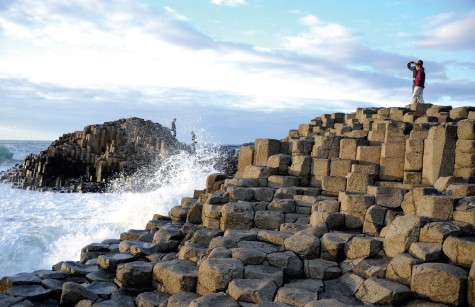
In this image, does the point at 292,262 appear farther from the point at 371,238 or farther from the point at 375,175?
the point at 375,175

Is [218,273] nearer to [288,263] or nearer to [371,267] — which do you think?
[288,263]

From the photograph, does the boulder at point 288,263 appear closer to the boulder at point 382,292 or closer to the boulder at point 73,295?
the boulder at point 382,292

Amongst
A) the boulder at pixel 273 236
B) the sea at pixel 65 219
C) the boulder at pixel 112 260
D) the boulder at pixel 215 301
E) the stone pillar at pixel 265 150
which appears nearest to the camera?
the boulder at pixel 215 301

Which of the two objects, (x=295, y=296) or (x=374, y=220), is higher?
(x=374, y=220)

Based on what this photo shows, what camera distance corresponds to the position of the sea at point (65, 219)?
12.9m

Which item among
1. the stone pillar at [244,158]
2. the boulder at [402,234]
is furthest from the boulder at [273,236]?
the stone pillar at [244,158]

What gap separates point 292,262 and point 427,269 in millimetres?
1943

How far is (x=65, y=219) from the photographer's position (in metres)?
→ 17.6

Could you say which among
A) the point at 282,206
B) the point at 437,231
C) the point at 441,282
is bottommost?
the point at 441,282

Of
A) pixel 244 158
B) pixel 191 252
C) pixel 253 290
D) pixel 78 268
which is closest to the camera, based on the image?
pixel 253 290

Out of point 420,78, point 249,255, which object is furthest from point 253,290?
point 420,78

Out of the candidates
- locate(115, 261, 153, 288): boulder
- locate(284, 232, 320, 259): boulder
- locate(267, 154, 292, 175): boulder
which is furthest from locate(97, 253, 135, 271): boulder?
locate(267, 154, 292, 175): boulder

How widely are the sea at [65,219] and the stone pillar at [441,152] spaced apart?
31.3ft

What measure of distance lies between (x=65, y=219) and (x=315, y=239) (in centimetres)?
1317
